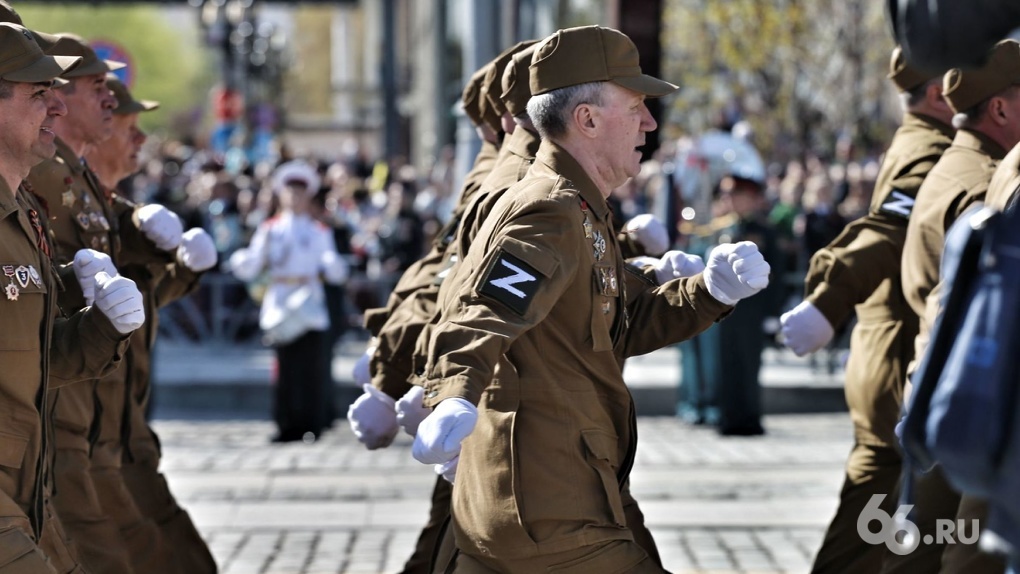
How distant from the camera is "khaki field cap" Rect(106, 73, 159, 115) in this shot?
24.9 ft

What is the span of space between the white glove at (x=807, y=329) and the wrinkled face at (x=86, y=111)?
2905mm

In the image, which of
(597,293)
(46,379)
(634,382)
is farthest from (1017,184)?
(634,382)

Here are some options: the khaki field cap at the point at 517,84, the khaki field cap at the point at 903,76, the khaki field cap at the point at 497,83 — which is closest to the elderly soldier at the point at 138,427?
the khaki field cap at the point at 497,83

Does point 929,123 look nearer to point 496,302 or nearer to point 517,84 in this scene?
point 517,84

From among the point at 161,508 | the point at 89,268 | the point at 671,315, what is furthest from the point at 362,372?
the point at 671,315

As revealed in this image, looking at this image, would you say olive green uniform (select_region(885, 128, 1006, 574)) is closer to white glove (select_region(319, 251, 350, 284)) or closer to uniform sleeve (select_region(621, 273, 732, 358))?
uniform sleeve (select_region(621, 273, 732, 358))

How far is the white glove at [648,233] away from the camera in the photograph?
6.89 meters

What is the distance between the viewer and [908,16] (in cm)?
396

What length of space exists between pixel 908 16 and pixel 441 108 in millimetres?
24434

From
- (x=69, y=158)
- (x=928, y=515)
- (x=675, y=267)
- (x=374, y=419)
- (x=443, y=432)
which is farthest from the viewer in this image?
(x=69, y=158)

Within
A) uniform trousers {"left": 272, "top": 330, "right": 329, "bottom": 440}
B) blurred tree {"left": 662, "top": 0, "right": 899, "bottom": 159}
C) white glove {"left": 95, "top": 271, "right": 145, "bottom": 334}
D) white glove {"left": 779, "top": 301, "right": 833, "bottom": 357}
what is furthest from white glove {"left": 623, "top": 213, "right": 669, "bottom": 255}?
blurred tree {"left": 662, "top": 0, "right": 899, "bottom": 159}

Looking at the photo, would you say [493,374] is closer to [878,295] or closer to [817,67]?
[878,295]

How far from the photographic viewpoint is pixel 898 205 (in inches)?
267

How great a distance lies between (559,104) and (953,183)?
1.58m
